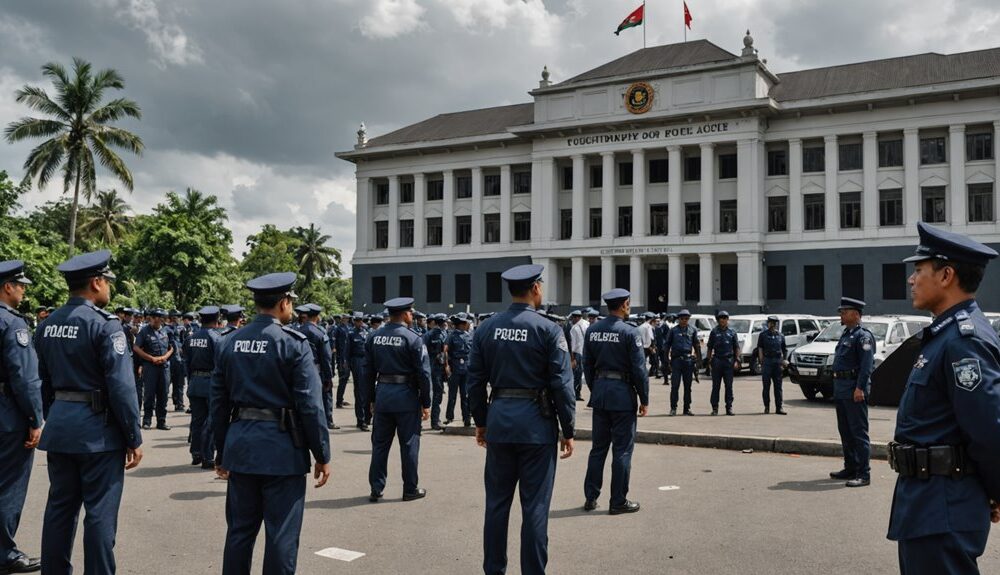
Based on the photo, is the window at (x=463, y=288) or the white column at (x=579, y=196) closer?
the white column at (x=579, y=196)

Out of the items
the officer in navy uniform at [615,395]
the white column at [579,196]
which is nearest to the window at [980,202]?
the white column at [579,196]

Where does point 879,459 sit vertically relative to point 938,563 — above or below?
below

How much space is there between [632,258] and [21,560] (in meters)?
42.7

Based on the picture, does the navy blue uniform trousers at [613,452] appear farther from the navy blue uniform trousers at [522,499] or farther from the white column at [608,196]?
the white column at [608,196]

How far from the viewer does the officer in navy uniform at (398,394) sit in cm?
805

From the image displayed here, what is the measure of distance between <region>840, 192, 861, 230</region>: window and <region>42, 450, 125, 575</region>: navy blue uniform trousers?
43287 millimetres

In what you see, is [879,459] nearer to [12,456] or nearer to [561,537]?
[561,537]

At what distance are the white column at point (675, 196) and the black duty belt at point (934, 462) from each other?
139ft

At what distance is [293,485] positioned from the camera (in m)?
4.68

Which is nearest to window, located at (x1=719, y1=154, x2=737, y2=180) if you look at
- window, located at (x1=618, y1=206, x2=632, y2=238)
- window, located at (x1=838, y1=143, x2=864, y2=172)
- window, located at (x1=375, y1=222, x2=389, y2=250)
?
window, located at (x1=838, y1=143, x2=864, y2=172)

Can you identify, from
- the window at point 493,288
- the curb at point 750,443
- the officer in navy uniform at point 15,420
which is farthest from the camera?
the window at point 493,288

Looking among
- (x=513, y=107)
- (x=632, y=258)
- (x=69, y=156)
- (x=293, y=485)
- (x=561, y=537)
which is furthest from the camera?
(x=513, y=107)

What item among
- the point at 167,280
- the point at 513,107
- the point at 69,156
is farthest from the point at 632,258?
the point at 69,156

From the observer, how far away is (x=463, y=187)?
53.9m
